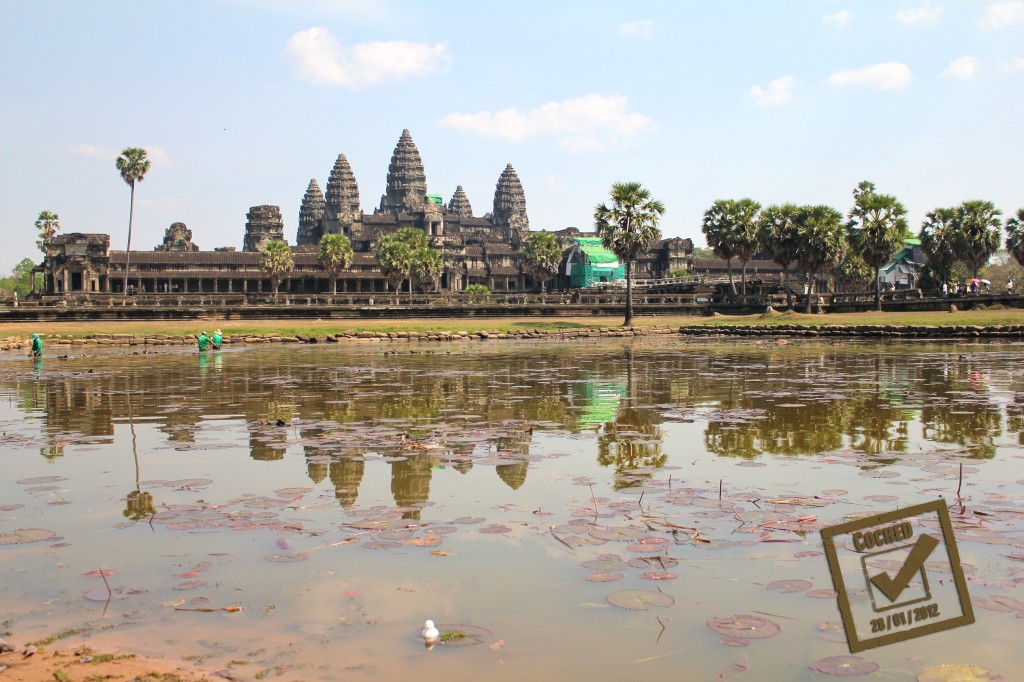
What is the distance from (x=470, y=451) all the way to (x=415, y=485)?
2308 millimetres

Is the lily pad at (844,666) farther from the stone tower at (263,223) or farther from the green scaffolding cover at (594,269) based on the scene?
the stone tower at (263,223)

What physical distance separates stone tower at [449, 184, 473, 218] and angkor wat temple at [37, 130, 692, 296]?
200mm

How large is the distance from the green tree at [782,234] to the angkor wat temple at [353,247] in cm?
6086

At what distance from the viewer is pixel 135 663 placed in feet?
19.0

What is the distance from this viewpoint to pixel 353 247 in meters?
158

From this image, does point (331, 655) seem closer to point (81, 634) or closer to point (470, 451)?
point (81, 634)

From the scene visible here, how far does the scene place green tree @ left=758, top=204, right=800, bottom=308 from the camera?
250 ft

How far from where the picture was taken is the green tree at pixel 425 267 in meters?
115

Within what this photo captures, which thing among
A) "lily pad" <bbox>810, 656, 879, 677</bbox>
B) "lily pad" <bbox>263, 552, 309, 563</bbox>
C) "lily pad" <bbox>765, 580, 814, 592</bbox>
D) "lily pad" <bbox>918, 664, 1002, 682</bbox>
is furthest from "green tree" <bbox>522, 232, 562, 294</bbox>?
"lily pad" <bbox>918, 664, 1002, 682</bbox>

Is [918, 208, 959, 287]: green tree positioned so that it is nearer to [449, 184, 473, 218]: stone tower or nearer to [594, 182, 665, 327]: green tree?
[594, 182, 665, 327]: green tree

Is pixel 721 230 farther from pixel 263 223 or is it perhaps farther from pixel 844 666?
pixel 263 223

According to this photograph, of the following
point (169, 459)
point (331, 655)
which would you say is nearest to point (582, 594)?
point (331, 655)

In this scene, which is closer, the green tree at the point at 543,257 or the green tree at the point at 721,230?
the green tree at the point at 721,230

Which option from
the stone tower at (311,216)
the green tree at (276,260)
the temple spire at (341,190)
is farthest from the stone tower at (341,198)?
the green tree at (276,260)
